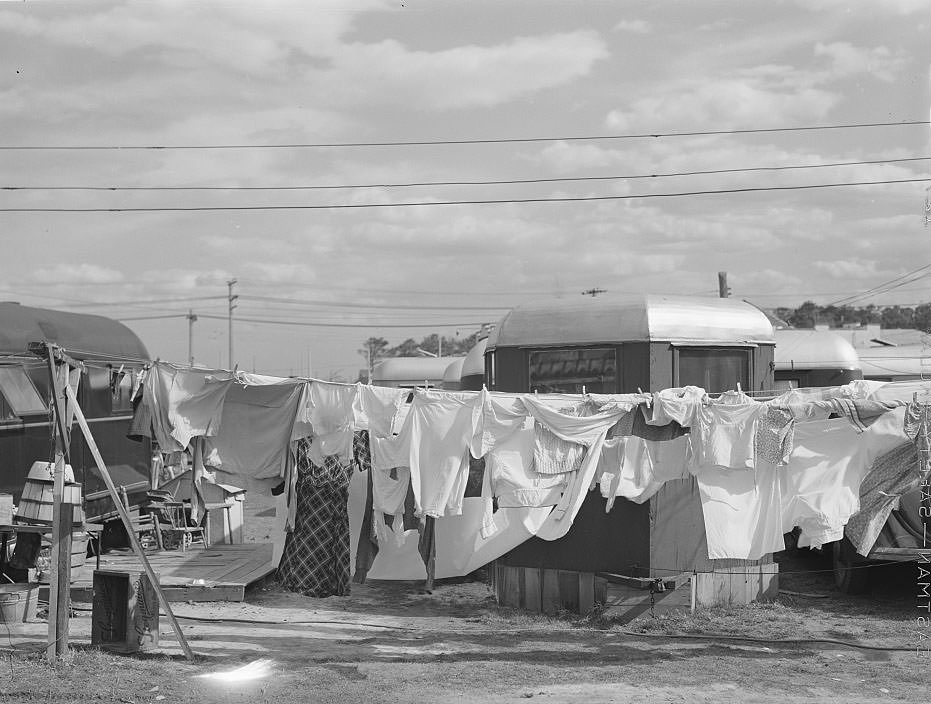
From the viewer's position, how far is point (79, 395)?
1270 centimetres

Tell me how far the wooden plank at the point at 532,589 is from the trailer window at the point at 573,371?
210 centimetres

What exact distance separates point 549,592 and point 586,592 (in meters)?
0.44

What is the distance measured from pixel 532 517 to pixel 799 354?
1115cm

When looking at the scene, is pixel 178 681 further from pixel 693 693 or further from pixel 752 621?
pixel 752 621

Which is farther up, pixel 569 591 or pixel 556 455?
pixel 556 455

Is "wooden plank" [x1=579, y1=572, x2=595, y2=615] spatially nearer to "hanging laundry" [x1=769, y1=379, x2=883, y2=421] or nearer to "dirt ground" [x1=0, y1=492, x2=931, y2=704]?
"dirt ground" [x1=0, y1=492, x2=931, y2=704]

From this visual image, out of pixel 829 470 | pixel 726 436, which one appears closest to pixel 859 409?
pixel 829 470

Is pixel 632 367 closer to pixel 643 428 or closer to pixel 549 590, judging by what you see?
pixel 643 428

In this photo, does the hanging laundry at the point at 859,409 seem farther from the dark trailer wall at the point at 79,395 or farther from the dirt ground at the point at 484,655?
the dark trailer wall at the point at 79,395

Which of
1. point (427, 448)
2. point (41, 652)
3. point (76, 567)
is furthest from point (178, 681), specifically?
point (76, 567)

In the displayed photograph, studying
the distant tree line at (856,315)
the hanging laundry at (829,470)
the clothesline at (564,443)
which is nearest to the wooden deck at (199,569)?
the clothesline at (564,443)

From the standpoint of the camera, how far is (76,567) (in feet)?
38.0

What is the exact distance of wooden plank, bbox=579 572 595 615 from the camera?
10.1m

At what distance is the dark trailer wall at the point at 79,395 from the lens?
1148 centimetres
